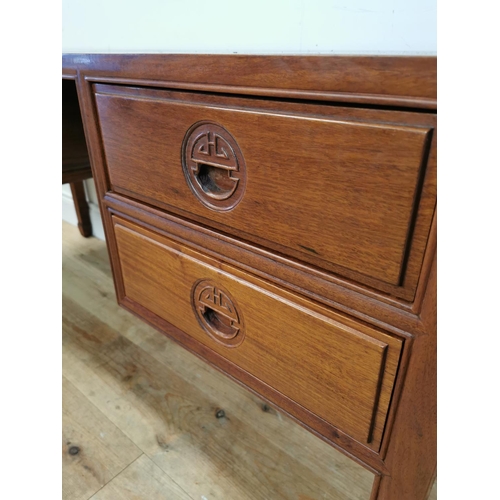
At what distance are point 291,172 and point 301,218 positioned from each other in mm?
39

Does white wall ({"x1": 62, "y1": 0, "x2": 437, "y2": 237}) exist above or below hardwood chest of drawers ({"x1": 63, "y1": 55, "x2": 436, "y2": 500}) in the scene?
above

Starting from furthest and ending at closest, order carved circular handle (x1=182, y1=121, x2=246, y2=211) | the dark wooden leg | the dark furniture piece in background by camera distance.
Answer: the dark wooden leg, the dark furniture piece in background, carved circular handle (x1=182, y1=121, x2=246, y2=211)

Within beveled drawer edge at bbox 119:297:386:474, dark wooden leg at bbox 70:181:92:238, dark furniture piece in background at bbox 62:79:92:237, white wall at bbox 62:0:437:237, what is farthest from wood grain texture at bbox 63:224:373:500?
white wall at bbox 62:0:437:237

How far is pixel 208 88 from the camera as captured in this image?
344mm

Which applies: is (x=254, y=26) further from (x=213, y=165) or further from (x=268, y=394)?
(x=268, y=394)

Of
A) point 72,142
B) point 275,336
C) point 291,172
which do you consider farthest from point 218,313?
point 72,142

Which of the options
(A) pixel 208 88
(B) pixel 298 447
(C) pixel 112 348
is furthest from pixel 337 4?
(C) pixel 112 348

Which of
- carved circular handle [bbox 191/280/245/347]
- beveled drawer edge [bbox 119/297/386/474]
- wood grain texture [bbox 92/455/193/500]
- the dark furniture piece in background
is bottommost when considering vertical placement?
wood grain texture [bbox 92/455/193/500]

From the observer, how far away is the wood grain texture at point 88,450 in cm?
55

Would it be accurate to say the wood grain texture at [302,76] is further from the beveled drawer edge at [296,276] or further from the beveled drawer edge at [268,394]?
the beveled drawer edge at [268,394]

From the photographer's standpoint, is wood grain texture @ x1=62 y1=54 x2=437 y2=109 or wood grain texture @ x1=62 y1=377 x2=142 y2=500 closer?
wood grain texture @ x1=62 y1=54 x2=437 y2=109

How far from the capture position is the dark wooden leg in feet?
3.87

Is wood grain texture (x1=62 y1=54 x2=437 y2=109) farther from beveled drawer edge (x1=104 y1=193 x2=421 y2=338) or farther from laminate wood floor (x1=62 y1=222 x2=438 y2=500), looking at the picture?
laminate wood floor (x1=62 y1=222 x2=438 y2=500)

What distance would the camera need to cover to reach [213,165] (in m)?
0.37
